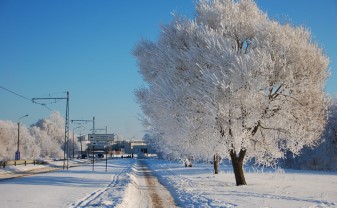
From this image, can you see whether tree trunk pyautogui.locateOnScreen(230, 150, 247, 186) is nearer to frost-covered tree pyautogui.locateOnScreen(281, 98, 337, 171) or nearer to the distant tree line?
frost-covered tree pyautogui.locateOnScreen(281, 98, 337, 171)

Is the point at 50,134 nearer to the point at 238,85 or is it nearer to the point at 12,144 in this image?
the point at 12,144

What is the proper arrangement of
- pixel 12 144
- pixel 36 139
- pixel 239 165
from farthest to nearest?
pixel 36 139 < pixel 12 144 < pixel 239 165

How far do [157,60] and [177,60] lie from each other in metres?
2.34

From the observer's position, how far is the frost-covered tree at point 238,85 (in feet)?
71.4

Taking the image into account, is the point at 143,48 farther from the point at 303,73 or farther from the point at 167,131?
the point at 303,73

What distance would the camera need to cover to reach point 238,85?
2155 cm

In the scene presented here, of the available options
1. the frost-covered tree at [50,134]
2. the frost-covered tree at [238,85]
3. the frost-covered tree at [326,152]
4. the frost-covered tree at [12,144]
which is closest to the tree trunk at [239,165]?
the frost-covered tree at [238,85]

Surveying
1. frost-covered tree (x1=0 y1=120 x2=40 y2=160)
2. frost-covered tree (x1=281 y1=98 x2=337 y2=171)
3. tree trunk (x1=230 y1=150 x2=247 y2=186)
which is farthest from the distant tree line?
tree trunk (x1=230 y1=150 x2=247 y2=186)

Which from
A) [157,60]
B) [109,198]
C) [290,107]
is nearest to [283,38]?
[290,107]

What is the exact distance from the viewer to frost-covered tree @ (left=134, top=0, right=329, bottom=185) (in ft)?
71.4

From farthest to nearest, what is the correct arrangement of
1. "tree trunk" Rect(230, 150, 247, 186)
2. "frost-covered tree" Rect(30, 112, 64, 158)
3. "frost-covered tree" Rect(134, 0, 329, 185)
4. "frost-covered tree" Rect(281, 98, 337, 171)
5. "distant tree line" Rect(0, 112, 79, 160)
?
"frost-covered tree" Rect(30, 112, 64, 158)
"distant tree line" Rect(0, 112, 79, 160)
"frost-covered tree" Rect(281, 98, 337, 171)
"tree trunk" Rect(230, 150, 247, 186)
"frost-covered tree" Rect(134, 0, 329, 185)

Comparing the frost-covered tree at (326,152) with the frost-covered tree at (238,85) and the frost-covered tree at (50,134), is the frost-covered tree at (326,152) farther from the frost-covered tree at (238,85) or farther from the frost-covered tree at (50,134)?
the frost-covered tree at (50,134)

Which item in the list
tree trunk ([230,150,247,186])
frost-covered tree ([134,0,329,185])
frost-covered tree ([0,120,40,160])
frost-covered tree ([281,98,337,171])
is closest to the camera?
frost-covered tree ([134,0,329,185])

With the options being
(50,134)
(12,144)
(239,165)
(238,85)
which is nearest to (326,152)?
(239,165)
